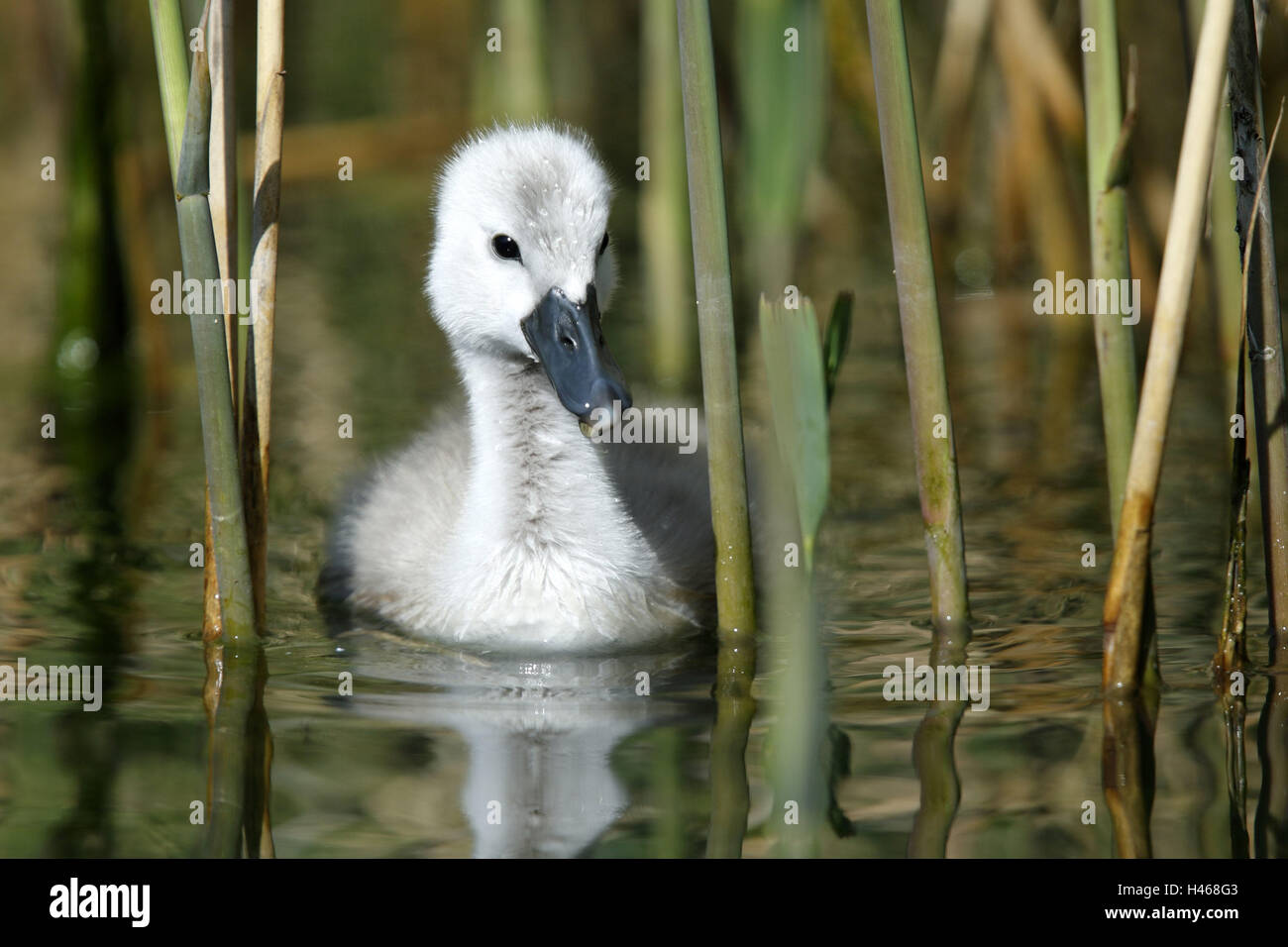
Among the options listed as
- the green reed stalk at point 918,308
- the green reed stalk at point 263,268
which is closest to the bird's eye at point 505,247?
the green reed stalk at point 263,268

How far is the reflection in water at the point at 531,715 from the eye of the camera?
3.07 meters

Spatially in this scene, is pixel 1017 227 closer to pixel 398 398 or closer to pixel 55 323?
pixel 398 398

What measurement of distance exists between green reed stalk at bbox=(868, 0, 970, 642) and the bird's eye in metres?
1.10

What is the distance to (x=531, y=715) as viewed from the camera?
3678mm

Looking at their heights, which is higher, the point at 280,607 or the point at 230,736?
the point at 280,607

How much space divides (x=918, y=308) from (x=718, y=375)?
43 centimetres

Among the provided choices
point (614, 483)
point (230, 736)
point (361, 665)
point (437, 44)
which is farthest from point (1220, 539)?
point (437, 44)

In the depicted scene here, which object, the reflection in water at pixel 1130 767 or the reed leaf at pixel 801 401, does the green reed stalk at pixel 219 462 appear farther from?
the reflection in water at pixel 1130 767

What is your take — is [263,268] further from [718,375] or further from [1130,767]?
[1130,767]

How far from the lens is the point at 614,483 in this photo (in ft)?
15.6

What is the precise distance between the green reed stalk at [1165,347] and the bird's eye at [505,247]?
166 cm

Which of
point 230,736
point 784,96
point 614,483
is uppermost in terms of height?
point 784,96

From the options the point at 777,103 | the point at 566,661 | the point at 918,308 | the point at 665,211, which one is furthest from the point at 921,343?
the point at 665,211

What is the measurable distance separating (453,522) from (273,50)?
153 centimetres
